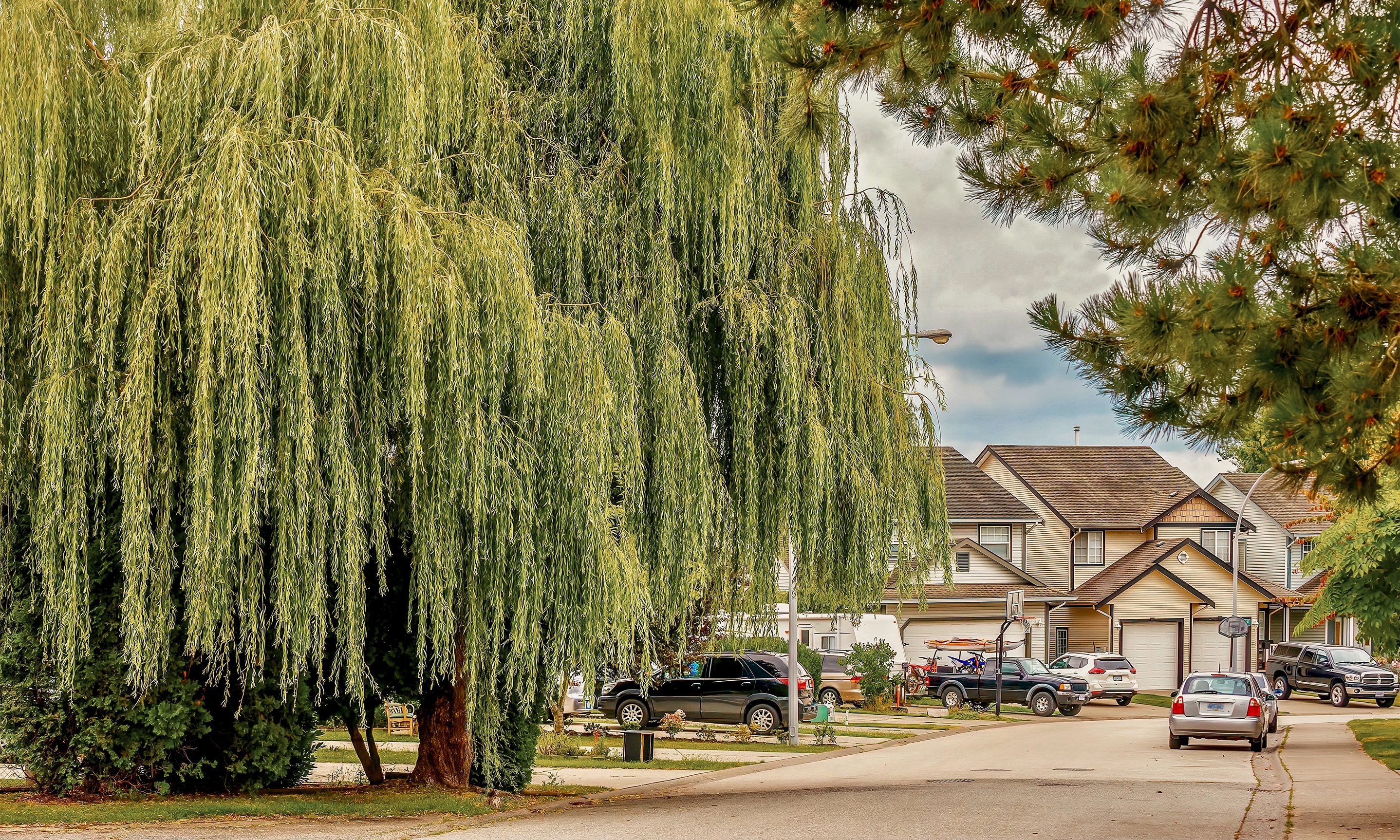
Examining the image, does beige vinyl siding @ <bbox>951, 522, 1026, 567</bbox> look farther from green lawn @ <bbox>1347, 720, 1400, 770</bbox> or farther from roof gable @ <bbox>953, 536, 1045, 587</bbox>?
green lawn @ <bbox>1347, 720, 1400, 770</bbox>

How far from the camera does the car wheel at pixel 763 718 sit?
2861cm

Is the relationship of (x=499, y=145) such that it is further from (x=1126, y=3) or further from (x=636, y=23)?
(x=1126, y=3)

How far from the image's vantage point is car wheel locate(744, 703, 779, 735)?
93.9 feet

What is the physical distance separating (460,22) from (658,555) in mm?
5645

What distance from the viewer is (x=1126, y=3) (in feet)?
25.3

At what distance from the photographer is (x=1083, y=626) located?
48406 mm

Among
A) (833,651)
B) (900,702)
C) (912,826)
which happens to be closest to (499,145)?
(912,826)

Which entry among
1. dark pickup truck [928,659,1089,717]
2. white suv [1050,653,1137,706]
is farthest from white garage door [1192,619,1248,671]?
dark pickup truck [928,659,1089,717]

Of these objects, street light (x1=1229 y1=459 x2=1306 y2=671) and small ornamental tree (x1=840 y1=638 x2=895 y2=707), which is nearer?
street light (x1=1229 y1=459 x2=1306 y2=671)

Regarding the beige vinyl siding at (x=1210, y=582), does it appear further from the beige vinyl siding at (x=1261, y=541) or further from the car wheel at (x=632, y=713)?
the car wheel at (x=632, y=713)

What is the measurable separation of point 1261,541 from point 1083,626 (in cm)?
964

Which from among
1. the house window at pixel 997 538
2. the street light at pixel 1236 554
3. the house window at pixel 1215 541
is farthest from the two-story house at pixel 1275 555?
the house window at pixel 997 538

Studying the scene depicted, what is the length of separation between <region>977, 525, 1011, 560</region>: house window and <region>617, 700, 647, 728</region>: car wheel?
2347cm

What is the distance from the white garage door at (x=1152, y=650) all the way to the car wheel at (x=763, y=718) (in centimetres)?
2332
